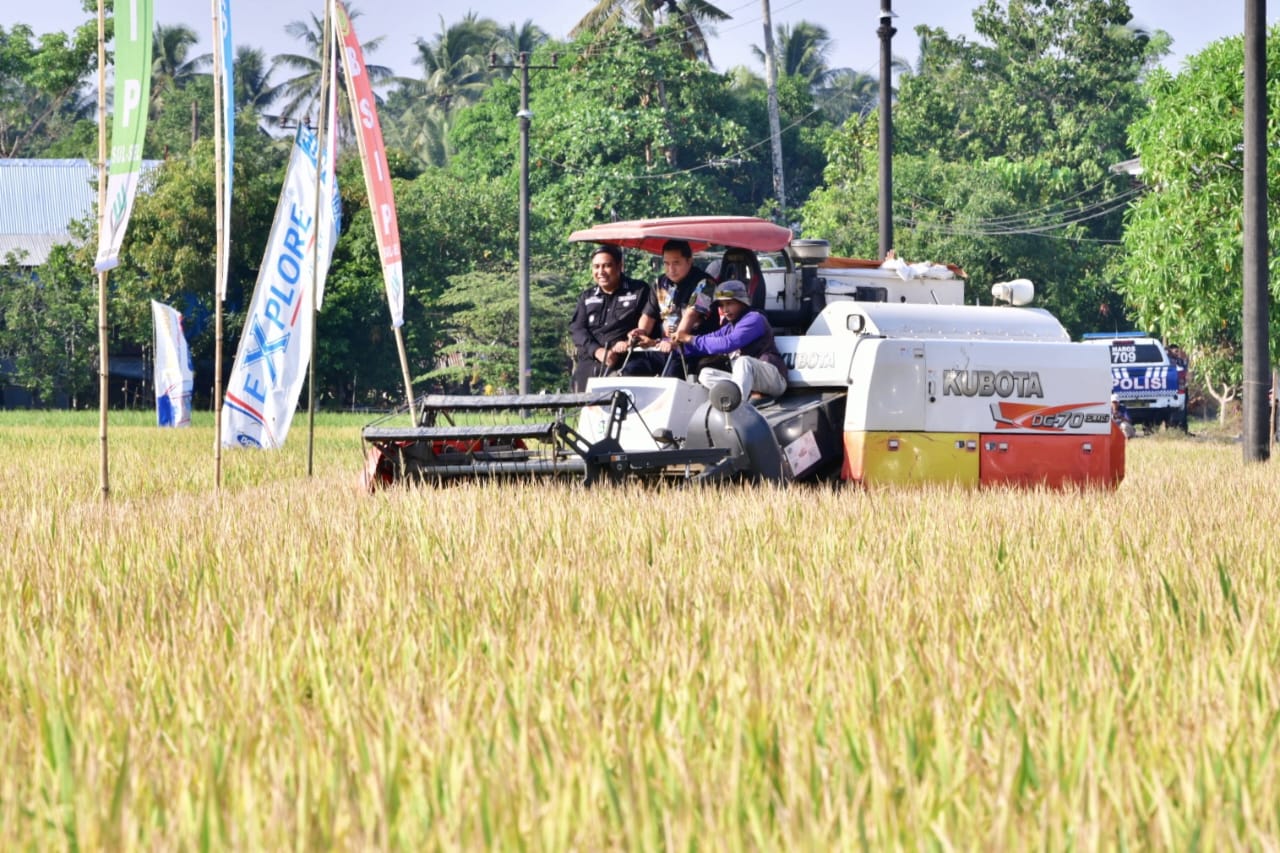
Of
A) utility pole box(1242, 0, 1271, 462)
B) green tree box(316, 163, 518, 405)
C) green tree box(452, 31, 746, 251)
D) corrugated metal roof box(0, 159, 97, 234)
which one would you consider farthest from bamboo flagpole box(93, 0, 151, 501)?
corrugated metal roof box(0, 159, 97, 234)

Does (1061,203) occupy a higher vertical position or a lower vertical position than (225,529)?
higher

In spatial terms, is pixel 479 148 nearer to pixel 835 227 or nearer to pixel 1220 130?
pixel 835 227

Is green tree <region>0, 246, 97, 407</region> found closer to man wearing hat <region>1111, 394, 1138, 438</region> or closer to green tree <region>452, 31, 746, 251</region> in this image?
green tree <region>452, 31, 746, 251</region>

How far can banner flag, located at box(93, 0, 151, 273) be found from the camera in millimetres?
11805

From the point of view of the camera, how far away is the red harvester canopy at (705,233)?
41.6 feet

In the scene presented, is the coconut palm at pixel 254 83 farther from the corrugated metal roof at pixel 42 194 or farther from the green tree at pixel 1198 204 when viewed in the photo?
the green tree at pixel 1198 204

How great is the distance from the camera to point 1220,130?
1080 inches

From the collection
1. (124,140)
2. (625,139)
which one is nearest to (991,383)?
(124,140)

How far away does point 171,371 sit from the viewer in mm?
31359

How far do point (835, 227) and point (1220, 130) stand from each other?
23138 mm

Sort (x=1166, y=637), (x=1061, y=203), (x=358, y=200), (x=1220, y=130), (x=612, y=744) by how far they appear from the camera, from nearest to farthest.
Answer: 1. (x=612, y=744)
2. (x=1166, y=637)
3. (x=1220, y=130)
4. (x=358, y=200)
5. (x=1061, y=203)

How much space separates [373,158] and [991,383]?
695cm

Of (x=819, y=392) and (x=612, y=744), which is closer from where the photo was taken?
(x=612, y=744)

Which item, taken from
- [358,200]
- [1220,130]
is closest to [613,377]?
[1220,130]
